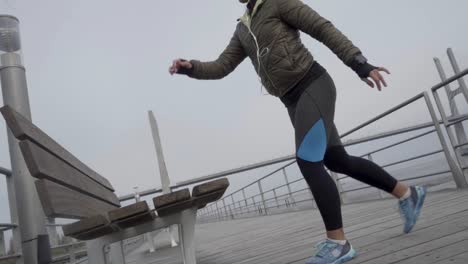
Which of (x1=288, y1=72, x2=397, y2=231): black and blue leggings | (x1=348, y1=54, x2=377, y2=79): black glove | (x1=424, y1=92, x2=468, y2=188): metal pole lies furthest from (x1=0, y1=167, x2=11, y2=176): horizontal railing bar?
(x1=424, y1=92, x2=468, y2=188): metal pole

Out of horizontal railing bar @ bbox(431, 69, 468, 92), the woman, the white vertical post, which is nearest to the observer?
the woman

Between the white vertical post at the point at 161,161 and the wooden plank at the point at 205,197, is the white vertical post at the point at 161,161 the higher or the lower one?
the higher one

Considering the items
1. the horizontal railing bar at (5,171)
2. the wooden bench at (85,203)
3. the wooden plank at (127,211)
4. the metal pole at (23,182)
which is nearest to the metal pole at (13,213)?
the horizontal railing bar at (5,171)

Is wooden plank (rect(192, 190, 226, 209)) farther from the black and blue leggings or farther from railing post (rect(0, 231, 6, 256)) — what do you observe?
railing post (rect(0, 231, 6, 256))

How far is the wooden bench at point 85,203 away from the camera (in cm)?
112

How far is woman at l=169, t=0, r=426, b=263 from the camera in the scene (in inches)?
57.4

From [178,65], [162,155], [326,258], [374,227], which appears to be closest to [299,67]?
[178,65]

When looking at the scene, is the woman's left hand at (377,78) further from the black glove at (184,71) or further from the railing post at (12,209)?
the railing post at (12,209)

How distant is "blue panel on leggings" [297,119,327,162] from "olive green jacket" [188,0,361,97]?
200 millimetres

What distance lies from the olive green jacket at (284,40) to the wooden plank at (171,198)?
595 mm

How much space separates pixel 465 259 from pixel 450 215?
951mm

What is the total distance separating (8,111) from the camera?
1140 millimetres

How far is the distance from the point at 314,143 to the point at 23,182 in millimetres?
1261

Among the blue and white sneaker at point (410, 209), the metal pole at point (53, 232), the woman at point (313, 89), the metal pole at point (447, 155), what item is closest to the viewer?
the woman at point (313, 89)
